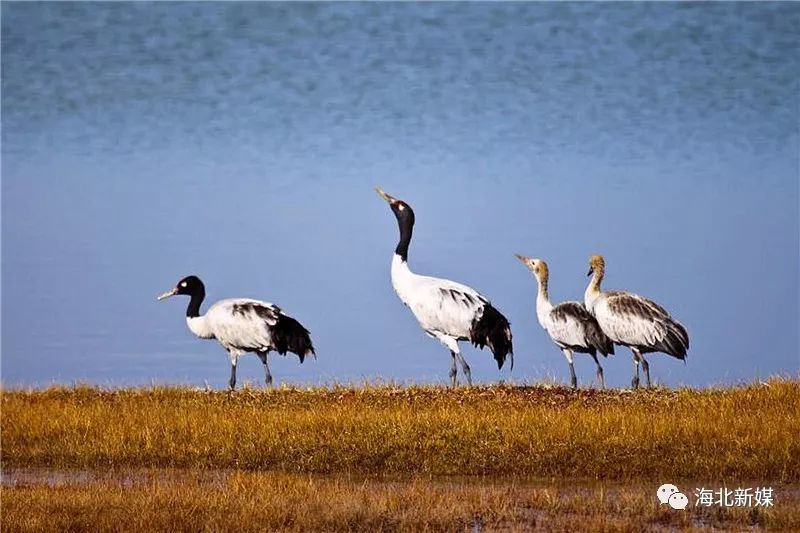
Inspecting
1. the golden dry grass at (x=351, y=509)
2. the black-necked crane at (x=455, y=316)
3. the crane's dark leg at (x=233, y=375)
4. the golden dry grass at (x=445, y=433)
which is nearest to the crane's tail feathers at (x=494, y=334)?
the black-necked crane at (x=455, y=316)

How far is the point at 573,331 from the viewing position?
1881 cm

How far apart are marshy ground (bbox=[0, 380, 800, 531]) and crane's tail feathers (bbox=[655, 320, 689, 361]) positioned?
765 mm

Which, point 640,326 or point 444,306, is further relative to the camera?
point 444,306

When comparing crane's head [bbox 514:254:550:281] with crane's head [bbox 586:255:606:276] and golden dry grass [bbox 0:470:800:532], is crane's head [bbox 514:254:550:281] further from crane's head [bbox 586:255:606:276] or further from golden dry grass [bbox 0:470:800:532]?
golden dry grass [bbox 0:470:800:532]

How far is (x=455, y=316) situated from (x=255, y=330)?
3096 mm

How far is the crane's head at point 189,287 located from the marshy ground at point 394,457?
8.98ft

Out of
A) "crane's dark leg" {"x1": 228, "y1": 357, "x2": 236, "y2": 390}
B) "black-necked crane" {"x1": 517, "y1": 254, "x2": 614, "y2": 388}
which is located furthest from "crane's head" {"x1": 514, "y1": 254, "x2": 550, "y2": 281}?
"crane's dark leg" {"x1": 228, "y1": 357, "x2": 236, "y2": 390}

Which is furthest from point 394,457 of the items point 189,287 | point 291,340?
point 189,287

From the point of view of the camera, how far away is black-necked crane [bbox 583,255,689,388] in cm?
1830

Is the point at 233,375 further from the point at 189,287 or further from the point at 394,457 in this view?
the point at 394,457

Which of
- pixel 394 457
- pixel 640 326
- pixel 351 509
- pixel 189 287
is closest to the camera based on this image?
pixel 351 509

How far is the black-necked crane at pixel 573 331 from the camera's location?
18.7 metres

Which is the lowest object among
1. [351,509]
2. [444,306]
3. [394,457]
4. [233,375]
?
[351,509]

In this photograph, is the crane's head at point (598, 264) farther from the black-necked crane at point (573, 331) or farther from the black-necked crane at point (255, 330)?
the black-necked crane at point (255, 330)
